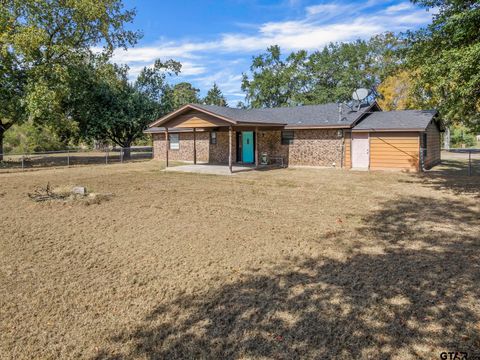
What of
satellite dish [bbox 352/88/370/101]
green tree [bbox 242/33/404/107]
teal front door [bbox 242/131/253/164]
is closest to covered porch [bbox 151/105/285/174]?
teal front door [bbox 242/131/253/164]

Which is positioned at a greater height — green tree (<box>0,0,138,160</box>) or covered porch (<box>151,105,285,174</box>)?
green tree (<box>0,0,138,160</box>)

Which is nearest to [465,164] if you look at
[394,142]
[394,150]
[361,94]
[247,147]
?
[394,150]

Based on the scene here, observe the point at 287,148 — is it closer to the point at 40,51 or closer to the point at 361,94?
the point at 361,94

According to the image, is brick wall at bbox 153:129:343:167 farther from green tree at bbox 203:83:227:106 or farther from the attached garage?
green tree at bbox 203:83:227:106

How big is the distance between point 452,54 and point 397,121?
25.2 feet

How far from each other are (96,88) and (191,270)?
2517 cm

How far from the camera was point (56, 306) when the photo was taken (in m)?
3.86

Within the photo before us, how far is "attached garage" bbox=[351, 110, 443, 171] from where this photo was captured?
16281mm

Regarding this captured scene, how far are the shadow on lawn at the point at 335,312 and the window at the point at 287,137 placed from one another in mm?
14419

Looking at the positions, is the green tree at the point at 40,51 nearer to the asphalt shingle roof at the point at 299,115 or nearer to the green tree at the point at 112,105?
the green tree at the point at 112,105

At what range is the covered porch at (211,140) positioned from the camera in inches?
707

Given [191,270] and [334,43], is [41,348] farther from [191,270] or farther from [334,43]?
[334,43]

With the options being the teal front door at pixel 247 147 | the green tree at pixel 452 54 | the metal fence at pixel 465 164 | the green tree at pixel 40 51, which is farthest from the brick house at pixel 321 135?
the green tree at pixel 40 51

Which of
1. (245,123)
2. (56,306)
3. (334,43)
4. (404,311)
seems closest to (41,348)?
(56,306)
